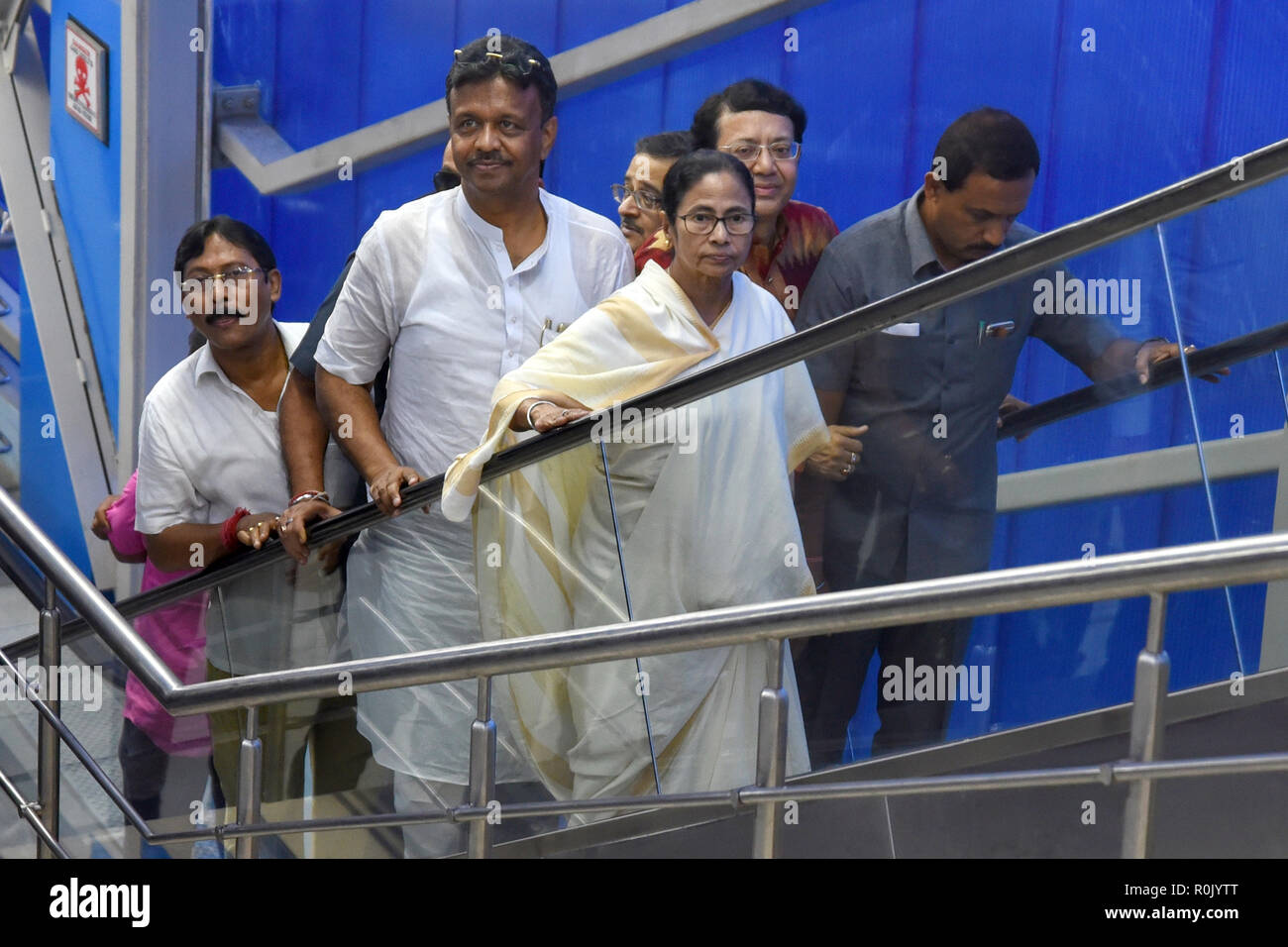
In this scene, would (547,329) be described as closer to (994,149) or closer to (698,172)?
(698,172)

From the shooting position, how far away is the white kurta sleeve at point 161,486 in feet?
9.77

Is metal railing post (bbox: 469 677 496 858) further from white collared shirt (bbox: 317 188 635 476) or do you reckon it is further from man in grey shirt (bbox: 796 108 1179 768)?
white collared shirt (bbox: 317 188 635 476)

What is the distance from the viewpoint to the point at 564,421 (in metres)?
2.38

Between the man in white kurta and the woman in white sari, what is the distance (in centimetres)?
27

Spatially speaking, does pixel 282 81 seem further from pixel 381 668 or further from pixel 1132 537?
pixel 1132 537

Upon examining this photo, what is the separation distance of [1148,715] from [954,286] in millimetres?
767

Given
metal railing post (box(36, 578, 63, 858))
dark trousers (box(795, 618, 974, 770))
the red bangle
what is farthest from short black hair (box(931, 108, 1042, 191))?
metal railing post (box(36, 578, 63, 858))

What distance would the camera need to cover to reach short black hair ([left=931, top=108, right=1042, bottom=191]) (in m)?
2.62

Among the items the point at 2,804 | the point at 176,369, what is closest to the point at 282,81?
the point at 176,369

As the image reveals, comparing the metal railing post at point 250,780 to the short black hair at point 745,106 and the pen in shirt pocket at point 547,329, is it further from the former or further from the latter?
the short black hair at point 745,106

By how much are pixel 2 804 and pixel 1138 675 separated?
2.91 m

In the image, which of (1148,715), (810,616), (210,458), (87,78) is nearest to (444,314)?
(210,458)

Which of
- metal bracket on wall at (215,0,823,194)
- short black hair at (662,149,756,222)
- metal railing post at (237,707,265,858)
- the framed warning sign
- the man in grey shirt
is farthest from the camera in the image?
the framed warning sign
